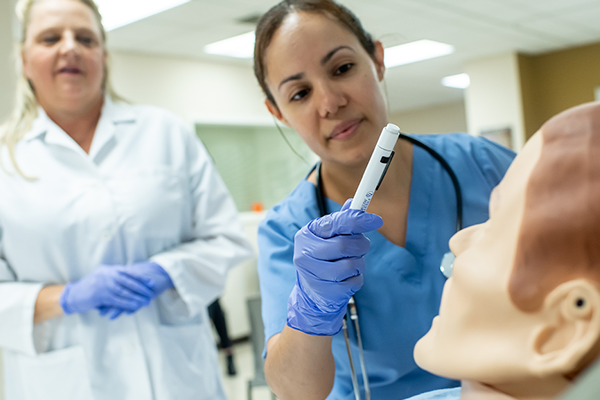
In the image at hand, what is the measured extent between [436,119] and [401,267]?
9.44 m

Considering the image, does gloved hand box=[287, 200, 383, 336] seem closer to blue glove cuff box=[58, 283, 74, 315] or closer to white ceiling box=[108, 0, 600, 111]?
blue glove cuff box=[58, 283, 74, 315]

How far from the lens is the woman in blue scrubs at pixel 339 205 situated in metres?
0.93

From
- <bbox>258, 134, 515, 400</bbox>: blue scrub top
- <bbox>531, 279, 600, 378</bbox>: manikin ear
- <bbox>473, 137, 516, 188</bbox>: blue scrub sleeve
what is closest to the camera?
<bbox>531, 279, 600, 378</bbox>: manikin ear

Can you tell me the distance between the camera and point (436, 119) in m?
9.96

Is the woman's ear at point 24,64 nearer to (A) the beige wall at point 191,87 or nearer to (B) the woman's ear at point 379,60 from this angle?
(B) the woman's ear at point 379,60

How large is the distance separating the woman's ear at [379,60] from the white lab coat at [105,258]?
676mm

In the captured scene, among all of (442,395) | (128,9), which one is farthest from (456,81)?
(442,395)

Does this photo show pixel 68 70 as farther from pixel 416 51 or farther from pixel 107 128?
pixel 416 51

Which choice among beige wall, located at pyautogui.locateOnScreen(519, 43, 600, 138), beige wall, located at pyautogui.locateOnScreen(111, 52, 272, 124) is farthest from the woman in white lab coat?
beige wall, located at pyautogui.locateOnScreen(519, 43, 600, 138)

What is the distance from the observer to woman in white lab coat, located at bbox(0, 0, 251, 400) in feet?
4.38

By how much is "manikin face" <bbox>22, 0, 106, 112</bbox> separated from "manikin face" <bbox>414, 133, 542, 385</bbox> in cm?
121

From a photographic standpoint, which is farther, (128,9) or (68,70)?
(128,9)

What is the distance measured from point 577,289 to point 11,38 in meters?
2.03

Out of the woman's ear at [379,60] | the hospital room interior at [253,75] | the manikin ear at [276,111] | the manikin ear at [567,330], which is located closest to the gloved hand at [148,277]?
the manikin ear at [276,111]
